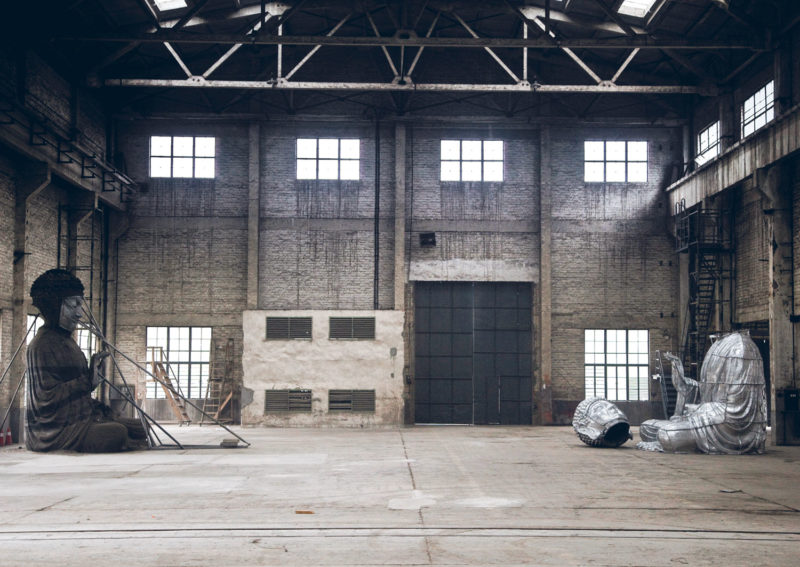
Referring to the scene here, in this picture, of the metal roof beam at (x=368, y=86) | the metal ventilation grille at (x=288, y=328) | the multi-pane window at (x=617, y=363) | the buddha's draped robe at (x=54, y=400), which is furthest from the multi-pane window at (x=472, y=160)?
the buddha's draped robe at (x=54, y=400)

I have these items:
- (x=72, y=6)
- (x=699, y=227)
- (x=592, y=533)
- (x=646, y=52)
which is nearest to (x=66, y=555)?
(x=592, y=533)

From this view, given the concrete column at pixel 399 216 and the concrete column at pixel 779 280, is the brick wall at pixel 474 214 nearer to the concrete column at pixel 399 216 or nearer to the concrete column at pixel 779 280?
the concrete column at pixel 399 216

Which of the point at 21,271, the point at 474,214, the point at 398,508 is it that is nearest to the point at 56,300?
the point at 21,271

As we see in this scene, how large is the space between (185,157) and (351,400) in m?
9.19

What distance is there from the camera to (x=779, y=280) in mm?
19469

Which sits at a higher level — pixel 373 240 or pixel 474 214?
pixel 474 214

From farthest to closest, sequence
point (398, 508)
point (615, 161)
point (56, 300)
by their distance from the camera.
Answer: point (615, 161)
point (56, 300)
point (398, 508)

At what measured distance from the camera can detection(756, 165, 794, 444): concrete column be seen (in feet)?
63.4

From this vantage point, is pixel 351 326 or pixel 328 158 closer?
pixel 351 326

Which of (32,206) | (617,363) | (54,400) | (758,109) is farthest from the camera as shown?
(617,363)

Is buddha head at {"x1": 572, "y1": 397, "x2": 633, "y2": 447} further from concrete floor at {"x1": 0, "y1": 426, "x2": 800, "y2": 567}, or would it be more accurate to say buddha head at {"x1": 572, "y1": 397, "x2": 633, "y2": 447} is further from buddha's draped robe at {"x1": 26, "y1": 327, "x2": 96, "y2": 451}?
buddha's draped robe at {"x1": 26, "y1": 327, "x2": 96, "y2": 451}

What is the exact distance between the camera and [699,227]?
77.3ft

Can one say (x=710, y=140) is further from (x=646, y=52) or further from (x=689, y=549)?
(x=689, y=549)

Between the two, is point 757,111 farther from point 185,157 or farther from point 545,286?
point 185,157
